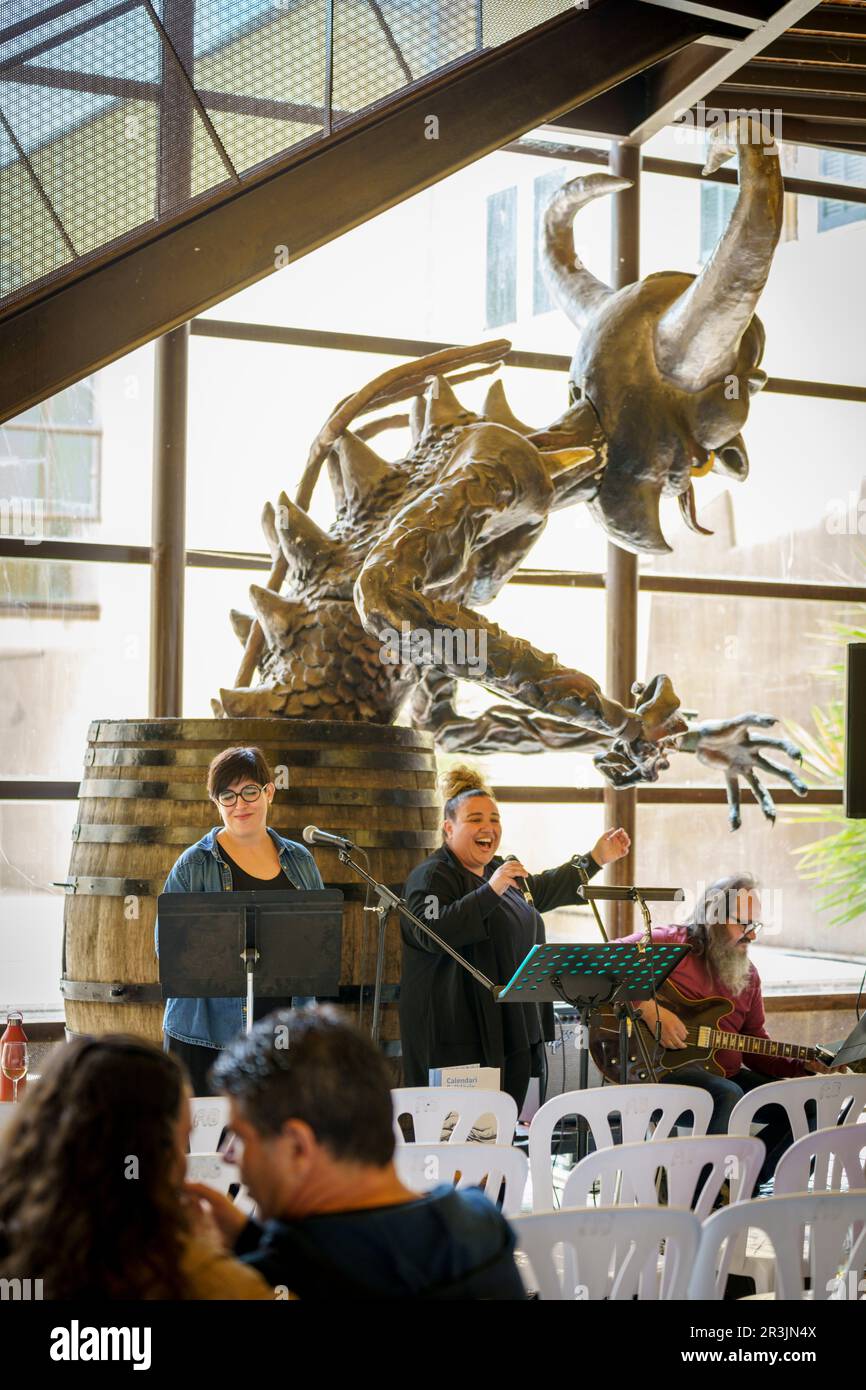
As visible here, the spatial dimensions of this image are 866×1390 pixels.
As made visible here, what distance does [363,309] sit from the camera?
288 inches

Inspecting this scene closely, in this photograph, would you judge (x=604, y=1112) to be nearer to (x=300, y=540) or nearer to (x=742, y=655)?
(x=300, y=540)

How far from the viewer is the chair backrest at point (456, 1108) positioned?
10.7 ft

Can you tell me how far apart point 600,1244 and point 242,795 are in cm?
188

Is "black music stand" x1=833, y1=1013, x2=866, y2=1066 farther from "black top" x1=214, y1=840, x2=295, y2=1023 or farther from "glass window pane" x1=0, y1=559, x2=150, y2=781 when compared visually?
"glass window pane" x1=0, y1=559, x2=150, y2=781

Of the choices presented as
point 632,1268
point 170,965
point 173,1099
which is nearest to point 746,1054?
point 170,965

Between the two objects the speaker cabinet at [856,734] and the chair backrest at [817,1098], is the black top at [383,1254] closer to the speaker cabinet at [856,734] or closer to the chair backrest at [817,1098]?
Result: the chair backrest at [817,1098]

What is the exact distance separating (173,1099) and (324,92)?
12.4 feet

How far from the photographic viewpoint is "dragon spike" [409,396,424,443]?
5.43m

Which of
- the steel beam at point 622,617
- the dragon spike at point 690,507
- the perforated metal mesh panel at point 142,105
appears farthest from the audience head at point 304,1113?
the steel beam at point 622,617

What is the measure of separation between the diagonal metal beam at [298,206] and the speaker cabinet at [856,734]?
2.28 meters

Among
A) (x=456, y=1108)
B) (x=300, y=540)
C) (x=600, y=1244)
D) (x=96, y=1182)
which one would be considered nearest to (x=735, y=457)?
(x=300, y=540)

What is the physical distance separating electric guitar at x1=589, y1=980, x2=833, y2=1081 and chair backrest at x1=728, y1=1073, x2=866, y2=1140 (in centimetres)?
118

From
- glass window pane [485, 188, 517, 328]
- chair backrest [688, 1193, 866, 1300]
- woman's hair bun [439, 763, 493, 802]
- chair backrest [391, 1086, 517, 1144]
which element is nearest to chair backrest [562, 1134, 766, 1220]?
chair backrest [688, 1193, 866, 1300]

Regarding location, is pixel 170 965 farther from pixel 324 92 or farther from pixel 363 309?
pixel 363 309
